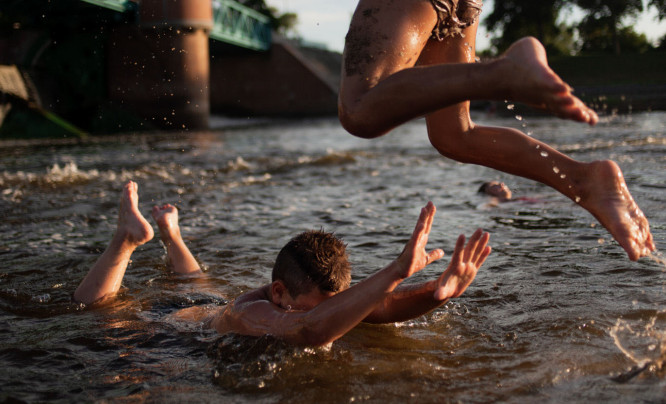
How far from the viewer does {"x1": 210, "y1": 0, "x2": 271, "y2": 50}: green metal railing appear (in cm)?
3200

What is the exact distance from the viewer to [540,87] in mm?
2400

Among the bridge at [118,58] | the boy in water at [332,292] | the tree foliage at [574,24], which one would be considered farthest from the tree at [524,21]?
the boy in water at [332,292]

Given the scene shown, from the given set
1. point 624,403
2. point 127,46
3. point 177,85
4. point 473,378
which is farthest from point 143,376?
point 127,46

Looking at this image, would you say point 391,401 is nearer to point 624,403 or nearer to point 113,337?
point 624,403

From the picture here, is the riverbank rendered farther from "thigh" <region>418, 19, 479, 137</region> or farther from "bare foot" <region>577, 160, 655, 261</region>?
"bare foot" <region>577, 160, 655, 261</region>

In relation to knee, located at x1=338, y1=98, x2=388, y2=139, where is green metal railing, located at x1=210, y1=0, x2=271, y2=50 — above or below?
above

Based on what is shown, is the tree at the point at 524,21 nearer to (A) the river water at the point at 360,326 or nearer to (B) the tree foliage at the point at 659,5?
(B) the tree foliage at the point at 659,5

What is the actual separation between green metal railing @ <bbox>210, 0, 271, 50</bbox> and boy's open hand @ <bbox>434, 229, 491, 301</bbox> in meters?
29.8

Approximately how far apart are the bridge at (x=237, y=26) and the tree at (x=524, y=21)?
1978cm

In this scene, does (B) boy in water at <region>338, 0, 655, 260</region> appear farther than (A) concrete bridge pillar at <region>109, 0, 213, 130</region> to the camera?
No

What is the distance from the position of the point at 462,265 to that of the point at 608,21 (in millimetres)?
48953

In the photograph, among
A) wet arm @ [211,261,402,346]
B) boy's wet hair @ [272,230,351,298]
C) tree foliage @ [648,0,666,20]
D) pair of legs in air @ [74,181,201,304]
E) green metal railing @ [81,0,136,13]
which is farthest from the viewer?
tree foliage @ [648,0,666,20]

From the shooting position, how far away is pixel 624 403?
2314 millimetres

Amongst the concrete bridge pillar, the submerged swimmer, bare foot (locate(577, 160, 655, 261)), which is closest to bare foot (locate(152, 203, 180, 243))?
bare foot (locate(577, 160, 655, 261))
